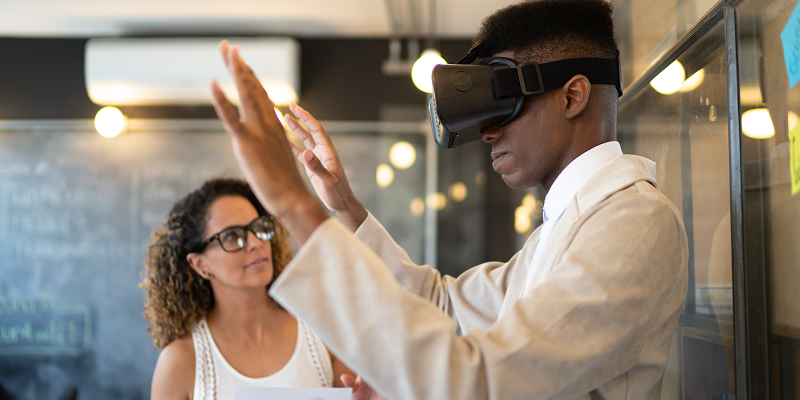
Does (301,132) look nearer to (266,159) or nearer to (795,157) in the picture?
(266,159)

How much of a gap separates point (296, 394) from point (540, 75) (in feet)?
3.17

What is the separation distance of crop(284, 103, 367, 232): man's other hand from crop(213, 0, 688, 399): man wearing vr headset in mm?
278

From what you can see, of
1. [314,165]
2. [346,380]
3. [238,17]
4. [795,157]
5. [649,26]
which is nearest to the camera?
[795,157]

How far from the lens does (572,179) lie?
0.89 m

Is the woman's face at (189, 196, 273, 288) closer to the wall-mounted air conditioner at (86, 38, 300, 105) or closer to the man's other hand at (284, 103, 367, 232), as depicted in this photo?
the man's other hand at (284, 103, 367, 232)

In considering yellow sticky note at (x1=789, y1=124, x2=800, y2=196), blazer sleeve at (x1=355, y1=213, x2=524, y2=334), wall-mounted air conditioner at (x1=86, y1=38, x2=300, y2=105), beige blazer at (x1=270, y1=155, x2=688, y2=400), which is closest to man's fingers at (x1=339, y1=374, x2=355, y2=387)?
blazer sleeve at (x1=355, y1=213, x2=524, y2=334)

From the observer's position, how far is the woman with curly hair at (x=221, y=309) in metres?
1.72

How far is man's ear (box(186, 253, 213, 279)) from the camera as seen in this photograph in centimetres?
190

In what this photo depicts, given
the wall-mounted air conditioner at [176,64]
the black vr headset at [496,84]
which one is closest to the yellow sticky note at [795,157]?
the black vr headset at [496,84]

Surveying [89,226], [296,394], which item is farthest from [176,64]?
[296,394]

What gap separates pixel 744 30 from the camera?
921 mm

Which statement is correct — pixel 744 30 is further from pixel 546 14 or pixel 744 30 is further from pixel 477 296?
pixel 477 296

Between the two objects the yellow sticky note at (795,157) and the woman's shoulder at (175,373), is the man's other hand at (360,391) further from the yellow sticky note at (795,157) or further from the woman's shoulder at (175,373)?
the yellow sticky note at (795,157)

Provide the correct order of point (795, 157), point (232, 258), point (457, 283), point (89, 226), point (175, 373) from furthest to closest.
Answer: point (89, 226)
point (232, 258)
point (175, 373)
point (457, 283)
point (795, 157)
